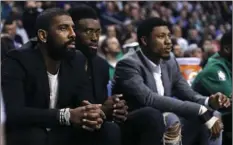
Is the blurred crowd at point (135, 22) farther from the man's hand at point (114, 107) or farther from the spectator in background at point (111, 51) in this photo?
the man's hand at point (114, 107)

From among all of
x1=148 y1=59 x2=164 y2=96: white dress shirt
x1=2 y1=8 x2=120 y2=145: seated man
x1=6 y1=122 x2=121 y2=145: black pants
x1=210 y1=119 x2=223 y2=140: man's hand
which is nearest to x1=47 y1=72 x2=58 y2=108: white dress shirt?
x1=2 y1=8 x2=120 y2=145: seated man

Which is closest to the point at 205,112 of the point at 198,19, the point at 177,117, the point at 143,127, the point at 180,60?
the point at 177,117

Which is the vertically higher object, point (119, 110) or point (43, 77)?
point (43, 77)

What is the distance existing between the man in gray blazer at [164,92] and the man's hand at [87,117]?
528 millimetres

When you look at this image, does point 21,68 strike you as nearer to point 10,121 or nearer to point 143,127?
point 10,121

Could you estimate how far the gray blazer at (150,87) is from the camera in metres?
3.99

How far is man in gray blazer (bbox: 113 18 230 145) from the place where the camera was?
3.98 m

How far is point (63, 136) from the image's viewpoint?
3.44m

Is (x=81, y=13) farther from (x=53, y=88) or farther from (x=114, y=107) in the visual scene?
(x=114, y=107)

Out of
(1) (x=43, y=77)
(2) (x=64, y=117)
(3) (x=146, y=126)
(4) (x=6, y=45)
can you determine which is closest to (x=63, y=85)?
(1) (x=43, y=77)

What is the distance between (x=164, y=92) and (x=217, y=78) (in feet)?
2.52

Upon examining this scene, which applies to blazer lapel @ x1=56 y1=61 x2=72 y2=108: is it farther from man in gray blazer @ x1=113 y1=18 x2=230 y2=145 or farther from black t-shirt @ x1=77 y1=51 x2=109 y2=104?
man in gray blazer @ x1=113 y1=18 x2=230 y2=145

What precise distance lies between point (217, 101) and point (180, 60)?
2346mm

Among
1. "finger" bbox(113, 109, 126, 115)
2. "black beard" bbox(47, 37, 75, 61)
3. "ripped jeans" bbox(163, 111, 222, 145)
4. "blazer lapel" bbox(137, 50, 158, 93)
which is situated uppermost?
"black beard" bbox(47, 37, 75, 61)
